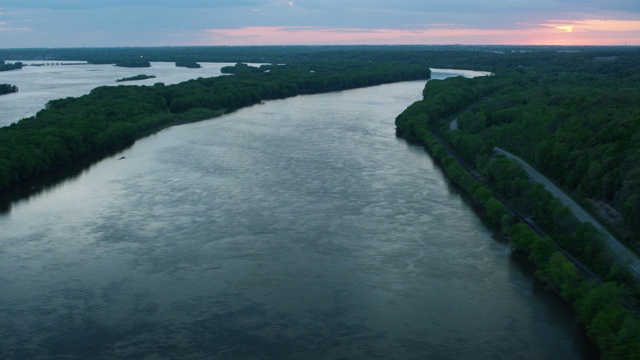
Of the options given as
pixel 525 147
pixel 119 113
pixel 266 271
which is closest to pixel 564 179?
pixel 525 147

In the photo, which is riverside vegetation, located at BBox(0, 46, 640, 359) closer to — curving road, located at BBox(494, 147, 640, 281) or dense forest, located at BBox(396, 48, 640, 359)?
dense forest, located at BBox(396, 48, 640, 359)

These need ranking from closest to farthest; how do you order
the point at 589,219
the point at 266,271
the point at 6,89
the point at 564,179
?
1. the point at 266,271
2. the point at 589,219
3. the point at 564,179
4. the point at 6,89

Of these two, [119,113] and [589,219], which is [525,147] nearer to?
[589,219]

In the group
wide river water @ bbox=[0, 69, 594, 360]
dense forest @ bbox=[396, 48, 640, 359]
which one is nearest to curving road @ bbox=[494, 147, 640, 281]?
dense forest @ bbox=[396, 48, 640, 359]

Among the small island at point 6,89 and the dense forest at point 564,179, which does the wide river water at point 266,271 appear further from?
the small island at point 6,89

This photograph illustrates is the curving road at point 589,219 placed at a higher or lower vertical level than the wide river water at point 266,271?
higher

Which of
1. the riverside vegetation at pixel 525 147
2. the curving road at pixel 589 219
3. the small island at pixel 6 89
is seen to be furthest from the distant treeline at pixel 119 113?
the curving road at pixel 589 219

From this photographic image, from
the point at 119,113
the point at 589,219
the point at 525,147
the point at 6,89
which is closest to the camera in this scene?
the point at 589,219
